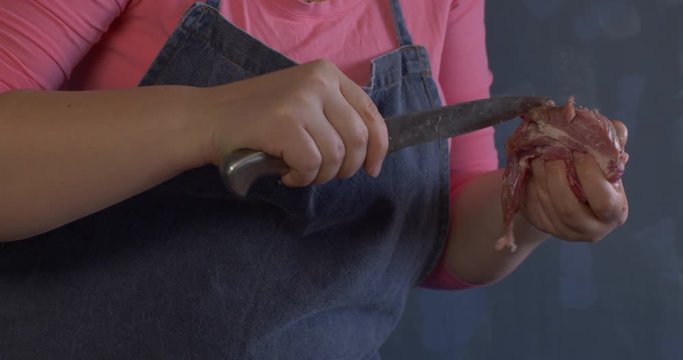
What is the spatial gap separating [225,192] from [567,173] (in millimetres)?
295

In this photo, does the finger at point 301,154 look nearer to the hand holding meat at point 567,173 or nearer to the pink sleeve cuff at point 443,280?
the hand holding meat at point 567,173

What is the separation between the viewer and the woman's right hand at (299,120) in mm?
575

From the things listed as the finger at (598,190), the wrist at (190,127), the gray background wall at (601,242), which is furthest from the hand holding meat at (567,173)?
the gray background wall at (601,242)

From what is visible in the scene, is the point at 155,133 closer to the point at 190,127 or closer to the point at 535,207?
the point at 190,127

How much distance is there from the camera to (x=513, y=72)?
3.86ft

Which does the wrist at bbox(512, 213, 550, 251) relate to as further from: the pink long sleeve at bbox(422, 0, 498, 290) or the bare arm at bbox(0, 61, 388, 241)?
the bare arm at bbox(0, 61, 388, 241)

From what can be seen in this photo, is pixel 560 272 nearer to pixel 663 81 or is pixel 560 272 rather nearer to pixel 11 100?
pixel 663 81

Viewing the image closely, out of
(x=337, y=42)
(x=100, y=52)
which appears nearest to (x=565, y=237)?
(x=337, y=42)

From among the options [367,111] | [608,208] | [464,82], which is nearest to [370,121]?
[367,111]

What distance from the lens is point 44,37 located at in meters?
0.64

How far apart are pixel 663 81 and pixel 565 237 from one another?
51 centimetres

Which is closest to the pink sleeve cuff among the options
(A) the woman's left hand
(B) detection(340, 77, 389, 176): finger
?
(A) the woman's left hand

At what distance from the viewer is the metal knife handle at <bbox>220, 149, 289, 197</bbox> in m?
0.55

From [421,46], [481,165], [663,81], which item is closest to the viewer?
[421,46]
